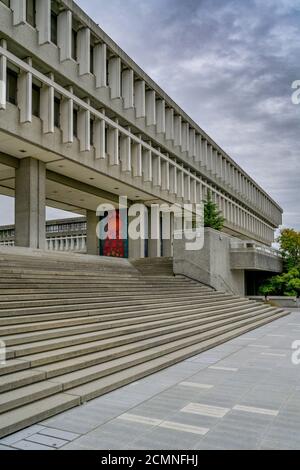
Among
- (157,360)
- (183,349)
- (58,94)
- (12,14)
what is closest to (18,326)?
(157,360)

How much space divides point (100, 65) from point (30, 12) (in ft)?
15.3

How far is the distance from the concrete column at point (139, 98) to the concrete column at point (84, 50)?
5687 millimetres

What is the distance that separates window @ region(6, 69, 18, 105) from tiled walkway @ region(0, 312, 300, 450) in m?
15.6

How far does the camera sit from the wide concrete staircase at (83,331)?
19.2 ft

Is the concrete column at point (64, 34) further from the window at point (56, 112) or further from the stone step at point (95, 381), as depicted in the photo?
the stone step at point (95, 381)

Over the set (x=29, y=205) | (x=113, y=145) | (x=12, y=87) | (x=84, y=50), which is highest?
(x=84, y=50)

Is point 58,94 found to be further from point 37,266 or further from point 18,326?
point 18,326

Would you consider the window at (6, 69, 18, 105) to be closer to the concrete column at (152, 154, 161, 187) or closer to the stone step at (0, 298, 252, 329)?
the concrete column at (152, 154, 161, 187)

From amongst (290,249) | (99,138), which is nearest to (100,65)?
(99,138)

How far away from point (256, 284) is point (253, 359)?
25651mm

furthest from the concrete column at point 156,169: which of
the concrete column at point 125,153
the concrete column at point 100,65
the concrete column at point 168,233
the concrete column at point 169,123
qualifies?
the concrete column at point 100,65

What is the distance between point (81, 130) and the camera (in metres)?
22.3

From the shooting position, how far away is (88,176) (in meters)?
24.8

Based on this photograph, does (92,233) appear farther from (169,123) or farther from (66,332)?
(66,332)
